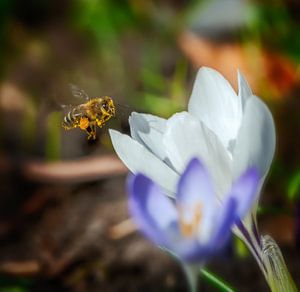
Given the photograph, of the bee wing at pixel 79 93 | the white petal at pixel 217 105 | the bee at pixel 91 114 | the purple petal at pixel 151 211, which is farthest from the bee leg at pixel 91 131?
the purple petal at pixel 151 211

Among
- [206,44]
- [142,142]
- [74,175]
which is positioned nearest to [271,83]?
[206,44]

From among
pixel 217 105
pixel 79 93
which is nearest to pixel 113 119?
pixel 79 93

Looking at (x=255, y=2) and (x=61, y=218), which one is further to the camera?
(x=255, y=2)

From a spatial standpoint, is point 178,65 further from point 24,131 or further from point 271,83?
point 24,131

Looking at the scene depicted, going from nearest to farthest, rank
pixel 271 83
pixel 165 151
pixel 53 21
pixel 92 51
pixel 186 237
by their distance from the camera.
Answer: pixel 186 237 < pixel 165 151 < pixel 271 83 < pixel 92 51 < pixel 53 21

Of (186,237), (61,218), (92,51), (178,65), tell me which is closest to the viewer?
(186,237)

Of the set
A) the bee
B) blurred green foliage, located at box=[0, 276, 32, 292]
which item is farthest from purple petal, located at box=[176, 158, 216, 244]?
blurred green foliage, located at box=[0, 276, 32, 292]

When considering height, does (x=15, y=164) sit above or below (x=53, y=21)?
below
